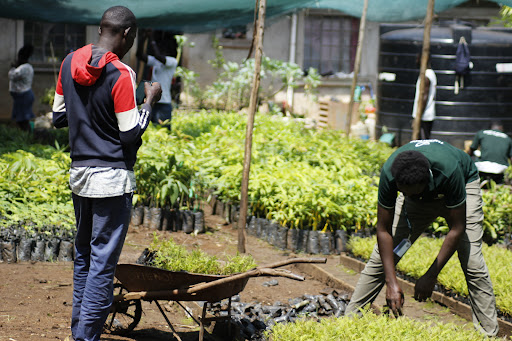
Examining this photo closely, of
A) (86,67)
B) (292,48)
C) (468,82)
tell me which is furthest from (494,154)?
(292,48)

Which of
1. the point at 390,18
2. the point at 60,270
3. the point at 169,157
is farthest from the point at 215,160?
the point at 390,18

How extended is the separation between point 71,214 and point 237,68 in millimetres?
9780

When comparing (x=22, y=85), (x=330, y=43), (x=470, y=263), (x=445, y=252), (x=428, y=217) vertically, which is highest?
(x=330, y=43)

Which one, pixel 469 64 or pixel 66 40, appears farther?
pixel 66 40

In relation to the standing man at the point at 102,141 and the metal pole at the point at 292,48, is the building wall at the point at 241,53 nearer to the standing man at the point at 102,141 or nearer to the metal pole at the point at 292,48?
the metal pole at the point at 292,48

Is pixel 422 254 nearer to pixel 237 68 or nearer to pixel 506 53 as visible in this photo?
pixel 506 53

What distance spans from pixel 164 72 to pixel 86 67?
711cm

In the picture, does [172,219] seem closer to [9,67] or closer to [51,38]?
[9,67]

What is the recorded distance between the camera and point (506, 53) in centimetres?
1327

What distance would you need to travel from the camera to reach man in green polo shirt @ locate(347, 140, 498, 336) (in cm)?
396

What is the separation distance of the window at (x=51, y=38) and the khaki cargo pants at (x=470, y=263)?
40.2ft

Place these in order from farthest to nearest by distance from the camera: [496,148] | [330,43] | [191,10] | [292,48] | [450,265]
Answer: [330,43] → [292,48] → [496,148] → [191,10] → [450,265]

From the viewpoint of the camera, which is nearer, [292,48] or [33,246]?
[33,246]

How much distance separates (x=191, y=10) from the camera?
959 cm
